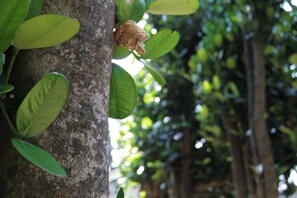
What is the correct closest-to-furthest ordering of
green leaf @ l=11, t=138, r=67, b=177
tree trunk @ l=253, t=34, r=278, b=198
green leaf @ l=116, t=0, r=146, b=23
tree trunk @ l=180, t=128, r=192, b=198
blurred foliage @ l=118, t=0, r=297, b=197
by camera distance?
1. green leaf @ l=11, t=138, r=67, b=177
2. green leaf @ l=116, t=0, r=146, b=23
3. tree trunk @ l=253, t=34, r=278, b=198
4. blurred foliage @ l=118, t=0, r=297, b=197
5. tree trunk @ l=180, t=128, r=192, b=198

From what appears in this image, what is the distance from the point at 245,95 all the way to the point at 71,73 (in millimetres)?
1523

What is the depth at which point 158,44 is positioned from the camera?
574 mm

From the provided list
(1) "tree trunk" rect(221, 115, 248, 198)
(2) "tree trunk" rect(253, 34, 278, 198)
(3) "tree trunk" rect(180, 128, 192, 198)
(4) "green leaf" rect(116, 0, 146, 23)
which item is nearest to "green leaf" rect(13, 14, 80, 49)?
(4) "green leaf" rect(116, 0, 146, 23)

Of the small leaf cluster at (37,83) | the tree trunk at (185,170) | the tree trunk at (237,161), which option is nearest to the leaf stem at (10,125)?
the small leaf cluster at (37,83)

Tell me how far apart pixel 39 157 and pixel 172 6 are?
0.27m

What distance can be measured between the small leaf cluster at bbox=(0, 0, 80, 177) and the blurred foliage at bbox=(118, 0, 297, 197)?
1312 millimetres

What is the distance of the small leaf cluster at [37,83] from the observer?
1.16ft

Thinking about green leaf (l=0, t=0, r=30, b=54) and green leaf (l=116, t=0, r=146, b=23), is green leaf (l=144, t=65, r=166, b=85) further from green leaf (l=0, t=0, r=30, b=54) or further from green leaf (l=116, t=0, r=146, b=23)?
green leaf (l=0, t=0, r=30, b=54)

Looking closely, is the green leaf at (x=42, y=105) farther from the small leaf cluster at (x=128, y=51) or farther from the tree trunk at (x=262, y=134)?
the tree trunk at (x=262, y=134)

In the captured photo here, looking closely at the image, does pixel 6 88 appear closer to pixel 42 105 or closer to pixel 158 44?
pixel 42 105

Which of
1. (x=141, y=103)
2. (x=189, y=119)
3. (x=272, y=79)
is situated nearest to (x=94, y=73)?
(x=272, y=79)

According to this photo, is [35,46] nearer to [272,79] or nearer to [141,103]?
[272,79]

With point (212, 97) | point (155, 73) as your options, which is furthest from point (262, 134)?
point (155, 73)

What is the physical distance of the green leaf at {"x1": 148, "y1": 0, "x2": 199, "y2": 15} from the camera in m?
0.54
